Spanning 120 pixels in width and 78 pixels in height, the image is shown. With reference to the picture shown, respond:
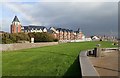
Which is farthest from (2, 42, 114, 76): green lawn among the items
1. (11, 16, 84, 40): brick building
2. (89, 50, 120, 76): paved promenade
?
(11, 16, 84, 40): brick building

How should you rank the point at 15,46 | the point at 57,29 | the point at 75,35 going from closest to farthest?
the point at 15,46
the point at 57,29
the point at 75,35

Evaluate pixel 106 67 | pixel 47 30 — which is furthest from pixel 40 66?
pixel 47 30

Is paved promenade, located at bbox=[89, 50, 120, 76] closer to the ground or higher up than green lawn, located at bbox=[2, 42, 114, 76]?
closer to the ground

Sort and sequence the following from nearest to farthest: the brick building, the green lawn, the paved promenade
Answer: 1. the green lawn
2. the paved promenade
3. the brick building

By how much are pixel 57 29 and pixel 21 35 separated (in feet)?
300

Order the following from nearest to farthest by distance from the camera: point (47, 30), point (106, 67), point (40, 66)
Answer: point (40, 66) < point (106, 67) < point (47, 30)

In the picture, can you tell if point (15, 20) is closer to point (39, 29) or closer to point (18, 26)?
point (18, 26)

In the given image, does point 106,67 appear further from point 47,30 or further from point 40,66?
point 47,30

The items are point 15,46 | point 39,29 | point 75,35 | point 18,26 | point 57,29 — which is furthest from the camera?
point 75,35

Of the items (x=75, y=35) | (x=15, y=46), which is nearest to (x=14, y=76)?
(x=15, y=46)

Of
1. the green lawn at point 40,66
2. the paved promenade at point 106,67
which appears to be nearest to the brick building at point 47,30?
the green lawn at point 40,66

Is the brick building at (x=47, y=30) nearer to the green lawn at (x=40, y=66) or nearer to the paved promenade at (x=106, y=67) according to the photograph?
the green lawn at (x=40, y=66)

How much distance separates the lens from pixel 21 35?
78.2m

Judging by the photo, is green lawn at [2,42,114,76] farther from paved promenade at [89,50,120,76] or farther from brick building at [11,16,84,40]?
brick building at [11,16,84,40]
